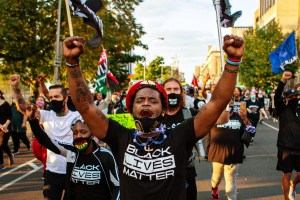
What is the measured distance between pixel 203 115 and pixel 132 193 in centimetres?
66

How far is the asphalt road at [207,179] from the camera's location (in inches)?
333

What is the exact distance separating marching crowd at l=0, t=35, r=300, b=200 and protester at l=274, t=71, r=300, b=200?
0.02m

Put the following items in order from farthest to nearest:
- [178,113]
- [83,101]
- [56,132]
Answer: [178,113], [56,132], [83,101]

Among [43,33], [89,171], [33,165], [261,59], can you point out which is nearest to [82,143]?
[89,171]

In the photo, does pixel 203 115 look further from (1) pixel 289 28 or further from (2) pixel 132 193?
(1) pixel 289 28

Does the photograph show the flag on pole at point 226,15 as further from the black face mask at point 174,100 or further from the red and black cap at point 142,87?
the red and black cap at point 142,87

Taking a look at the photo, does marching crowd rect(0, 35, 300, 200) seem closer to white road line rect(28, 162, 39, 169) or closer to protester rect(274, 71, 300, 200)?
protester rect(274, 71, 300, 200)

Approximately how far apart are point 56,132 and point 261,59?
126ft

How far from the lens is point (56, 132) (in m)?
5.45

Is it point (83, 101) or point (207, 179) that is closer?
point (83, 101)

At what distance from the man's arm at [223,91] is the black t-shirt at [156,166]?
0.08 meters

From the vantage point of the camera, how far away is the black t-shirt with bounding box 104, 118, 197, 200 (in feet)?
9.56

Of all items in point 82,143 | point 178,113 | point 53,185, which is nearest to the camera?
point 82,143

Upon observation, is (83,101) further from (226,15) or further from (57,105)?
(226,15)
